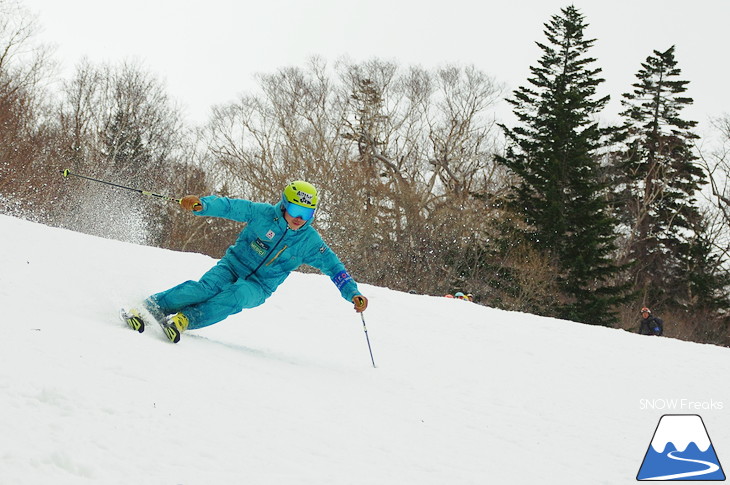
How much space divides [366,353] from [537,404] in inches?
79.8

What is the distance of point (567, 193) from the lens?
29.6 metres

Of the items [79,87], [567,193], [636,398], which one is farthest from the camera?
[79,87]

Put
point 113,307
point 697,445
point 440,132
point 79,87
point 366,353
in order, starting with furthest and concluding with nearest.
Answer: point 440,132 < point 79,87 < point 366,353 < point 113,307 < point 697,445

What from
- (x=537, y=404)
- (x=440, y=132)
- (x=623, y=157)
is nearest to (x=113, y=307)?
(x=537, y=404)

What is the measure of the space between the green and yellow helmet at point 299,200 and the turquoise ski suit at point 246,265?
0.39ft

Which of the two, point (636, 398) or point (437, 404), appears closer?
point (437, 404)

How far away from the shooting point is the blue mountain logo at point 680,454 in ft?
13.8

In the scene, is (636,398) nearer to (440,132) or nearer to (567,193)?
(567,193)

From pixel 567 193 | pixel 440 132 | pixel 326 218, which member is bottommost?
pixel 326 218

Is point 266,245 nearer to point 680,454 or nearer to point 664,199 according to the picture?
point 680,454

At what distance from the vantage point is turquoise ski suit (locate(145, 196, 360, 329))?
5.54m

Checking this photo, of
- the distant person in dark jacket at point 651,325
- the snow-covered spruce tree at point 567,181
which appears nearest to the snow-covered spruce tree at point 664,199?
the snow-covered spruce tree at point 567,181

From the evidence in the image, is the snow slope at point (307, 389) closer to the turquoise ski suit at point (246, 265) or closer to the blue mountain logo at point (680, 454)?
the blue mountain logo at point (680, 454)

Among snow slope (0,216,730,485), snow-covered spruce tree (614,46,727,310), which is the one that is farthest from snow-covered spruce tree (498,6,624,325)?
snow slope (0,216,730,485)
